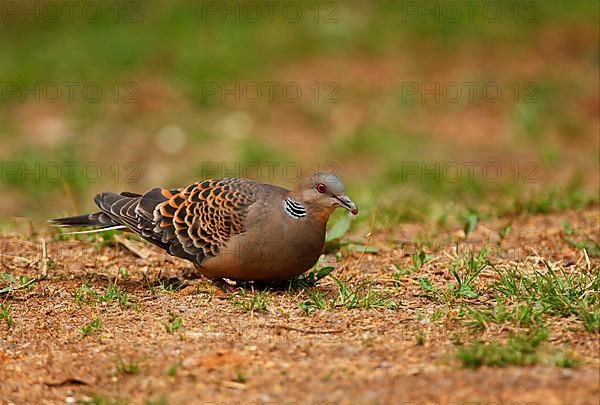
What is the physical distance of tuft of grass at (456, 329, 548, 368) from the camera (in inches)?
158

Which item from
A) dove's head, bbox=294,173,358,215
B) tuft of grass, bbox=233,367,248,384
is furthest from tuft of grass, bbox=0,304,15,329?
dove's head, bbox=294,173,358,215

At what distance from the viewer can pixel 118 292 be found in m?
5.36

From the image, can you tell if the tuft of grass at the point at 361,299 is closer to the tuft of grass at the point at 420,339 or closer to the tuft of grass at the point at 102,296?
the tuft of grass at the point at 420,339

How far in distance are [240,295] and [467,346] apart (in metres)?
1.46

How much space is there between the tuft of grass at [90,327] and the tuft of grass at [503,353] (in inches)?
70.3

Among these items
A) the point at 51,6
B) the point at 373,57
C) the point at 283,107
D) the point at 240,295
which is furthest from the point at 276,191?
the point at 51,6

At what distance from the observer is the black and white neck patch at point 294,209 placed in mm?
5160

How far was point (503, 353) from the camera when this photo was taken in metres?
A: 4.05

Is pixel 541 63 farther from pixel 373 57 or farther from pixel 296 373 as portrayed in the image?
pixel 296 373
